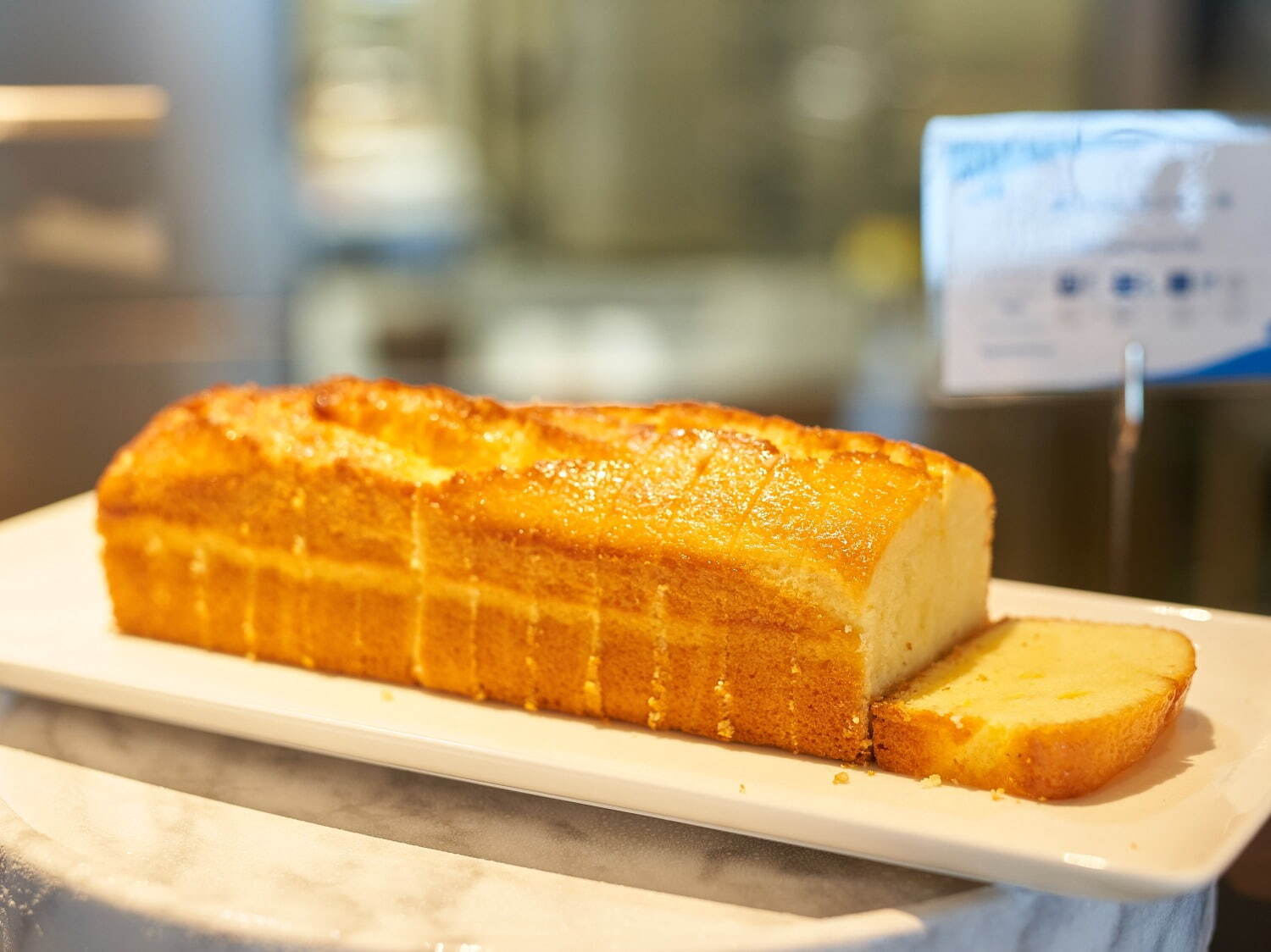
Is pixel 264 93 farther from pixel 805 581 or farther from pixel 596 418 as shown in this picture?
pixel 805 581

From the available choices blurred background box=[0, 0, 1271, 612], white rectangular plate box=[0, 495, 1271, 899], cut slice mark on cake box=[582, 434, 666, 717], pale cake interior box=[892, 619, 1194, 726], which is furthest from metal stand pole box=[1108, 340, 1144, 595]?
blurred background box=[0, 0, 1271, 612]

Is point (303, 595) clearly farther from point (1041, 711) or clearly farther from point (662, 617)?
point (1041, 711)

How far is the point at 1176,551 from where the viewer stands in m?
3.82

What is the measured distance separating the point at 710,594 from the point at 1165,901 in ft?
1.68

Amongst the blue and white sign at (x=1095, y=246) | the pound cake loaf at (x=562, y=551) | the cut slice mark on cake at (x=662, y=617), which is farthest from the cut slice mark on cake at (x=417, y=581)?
the blue and white sign at (x=1095, y=246)

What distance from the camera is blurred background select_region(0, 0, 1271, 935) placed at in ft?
12.9

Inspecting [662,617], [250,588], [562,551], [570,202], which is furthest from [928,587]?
[570,202]

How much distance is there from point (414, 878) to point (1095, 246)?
123 centimetres

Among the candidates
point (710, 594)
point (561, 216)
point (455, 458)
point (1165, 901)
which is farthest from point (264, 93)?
point (1165, 901)

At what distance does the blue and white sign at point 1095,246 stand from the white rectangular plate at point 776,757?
1.18 feet

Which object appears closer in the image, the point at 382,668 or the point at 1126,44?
the point at 382,668

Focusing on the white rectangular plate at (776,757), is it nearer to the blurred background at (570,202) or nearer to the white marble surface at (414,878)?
the white marble surface at (414,878)

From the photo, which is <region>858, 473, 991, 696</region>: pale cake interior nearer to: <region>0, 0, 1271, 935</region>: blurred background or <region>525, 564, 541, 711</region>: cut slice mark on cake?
<region>525, 564, 541, 711</region>: cut slice mark on cake

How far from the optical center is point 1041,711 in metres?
1.21
